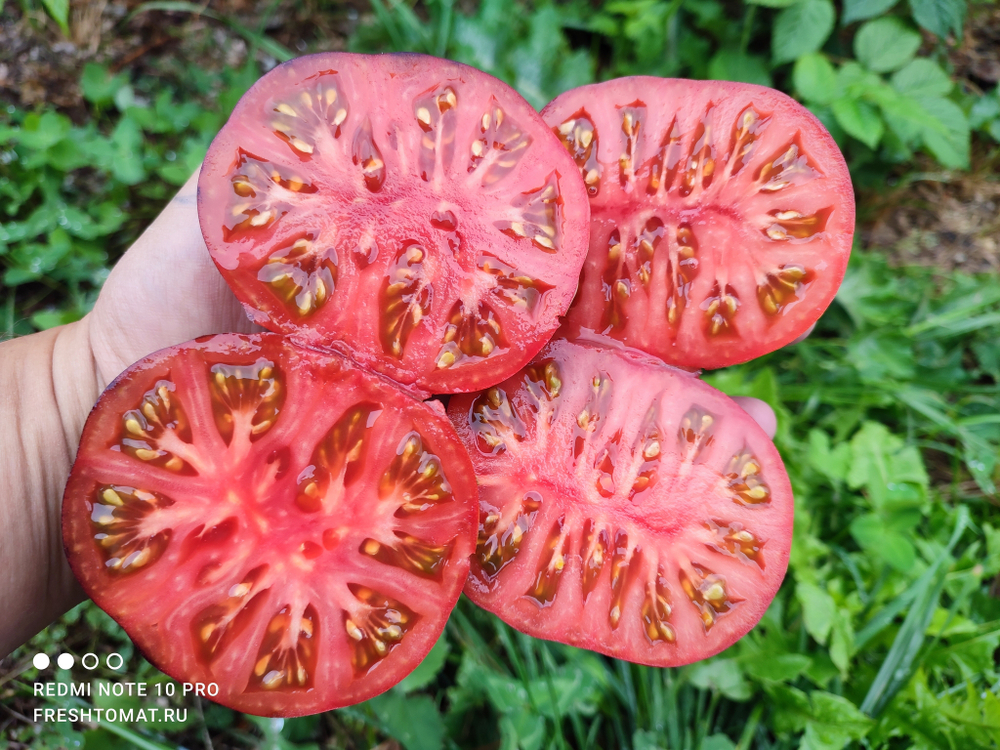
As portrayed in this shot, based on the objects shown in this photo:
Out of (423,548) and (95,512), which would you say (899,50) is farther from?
(95,512)

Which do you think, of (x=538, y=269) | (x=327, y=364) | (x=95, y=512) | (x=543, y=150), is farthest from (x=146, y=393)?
(x=543, y=150)

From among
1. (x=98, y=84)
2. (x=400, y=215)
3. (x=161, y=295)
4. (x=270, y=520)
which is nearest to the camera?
(x=270, y=520)

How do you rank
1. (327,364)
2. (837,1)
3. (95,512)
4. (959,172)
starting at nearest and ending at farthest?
(95,512)
(327,364)
(837,1)
(959,172)

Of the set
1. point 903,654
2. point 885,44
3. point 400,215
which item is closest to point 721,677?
point 903,654

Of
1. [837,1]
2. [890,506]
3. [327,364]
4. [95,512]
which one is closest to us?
[95,512]

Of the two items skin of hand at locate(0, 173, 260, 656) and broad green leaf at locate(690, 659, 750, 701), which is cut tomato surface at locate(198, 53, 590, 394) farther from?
broad green leaf at locate(690, 659, 750, 701)

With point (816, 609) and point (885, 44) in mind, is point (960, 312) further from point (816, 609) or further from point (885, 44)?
point (816, 609)

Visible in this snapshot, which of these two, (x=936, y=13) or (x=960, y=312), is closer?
(x=936, y=13)
